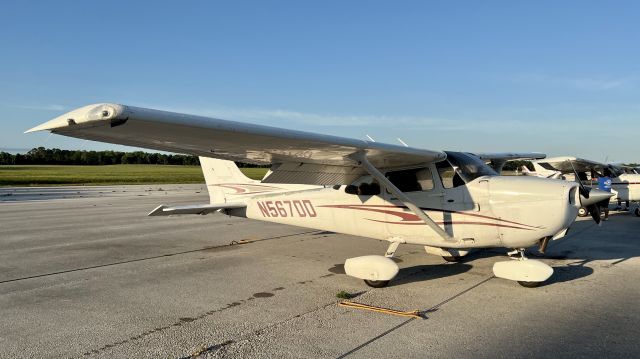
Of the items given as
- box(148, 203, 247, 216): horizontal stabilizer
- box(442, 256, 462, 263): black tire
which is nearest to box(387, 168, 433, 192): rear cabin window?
box(442, 256, 462, 263): black tire

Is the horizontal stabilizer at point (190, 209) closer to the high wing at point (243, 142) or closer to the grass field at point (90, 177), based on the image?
the high wing at point (243, 142)

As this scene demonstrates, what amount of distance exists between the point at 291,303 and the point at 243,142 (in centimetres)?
196

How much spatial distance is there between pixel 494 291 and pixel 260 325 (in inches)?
123

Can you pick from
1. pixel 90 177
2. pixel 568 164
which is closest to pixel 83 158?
pixel 90 177

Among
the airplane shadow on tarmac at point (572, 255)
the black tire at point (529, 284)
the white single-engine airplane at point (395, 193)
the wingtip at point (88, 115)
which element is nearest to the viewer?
the wingtip at point (88, 115)

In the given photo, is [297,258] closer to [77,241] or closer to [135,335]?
[135,335]

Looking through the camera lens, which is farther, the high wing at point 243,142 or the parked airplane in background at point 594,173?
the parked airplane in background at point 594,173

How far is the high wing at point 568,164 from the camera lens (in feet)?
58.7

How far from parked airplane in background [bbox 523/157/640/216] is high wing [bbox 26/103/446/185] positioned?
12.3 m

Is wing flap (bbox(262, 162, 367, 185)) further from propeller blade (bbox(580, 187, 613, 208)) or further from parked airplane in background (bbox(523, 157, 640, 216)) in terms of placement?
parked airplane in background (bbox(523, 157, 640, 216))

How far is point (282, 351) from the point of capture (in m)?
3.96

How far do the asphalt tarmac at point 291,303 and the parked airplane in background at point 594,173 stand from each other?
29.6ft

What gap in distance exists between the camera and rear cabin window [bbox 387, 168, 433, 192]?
22.7ft

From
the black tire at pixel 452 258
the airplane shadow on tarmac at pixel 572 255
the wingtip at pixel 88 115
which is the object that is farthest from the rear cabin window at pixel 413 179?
the wingtip at pixel 88 115
